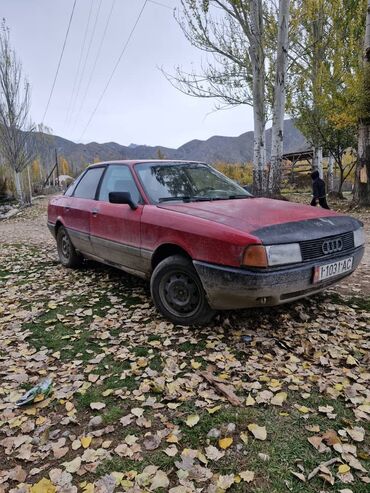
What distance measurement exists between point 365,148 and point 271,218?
10333mm

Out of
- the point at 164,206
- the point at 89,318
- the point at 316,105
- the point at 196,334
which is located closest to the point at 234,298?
the point at 196,334

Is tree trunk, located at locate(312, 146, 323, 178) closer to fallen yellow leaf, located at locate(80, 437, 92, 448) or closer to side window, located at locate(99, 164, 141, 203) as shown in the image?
side window, located at locate(99, 164, 141, 203)

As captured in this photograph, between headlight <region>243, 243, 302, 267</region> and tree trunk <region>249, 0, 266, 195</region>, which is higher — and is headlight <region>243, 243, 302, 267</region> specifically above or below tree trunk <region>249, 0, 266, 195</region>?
below

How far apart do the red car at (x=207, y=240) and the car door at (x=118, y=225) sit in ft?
0.04

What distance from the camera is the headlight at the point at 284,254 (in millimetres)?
2770

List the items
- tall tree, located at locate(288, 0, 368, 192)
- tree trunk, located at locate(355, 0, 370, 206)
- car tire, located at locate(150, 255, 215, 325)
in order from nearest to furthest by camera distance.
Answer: car tire, located at locate(150, 255, 215, 325) → tree trunk, located at locate(355, 0, 370, 206) → tall tree, located at locate(288, 0, 368, 192)

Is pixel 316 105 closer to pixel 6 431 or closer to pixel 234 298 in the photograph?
pixel 234 298

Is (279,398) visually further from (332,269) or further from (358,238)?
(358,238)

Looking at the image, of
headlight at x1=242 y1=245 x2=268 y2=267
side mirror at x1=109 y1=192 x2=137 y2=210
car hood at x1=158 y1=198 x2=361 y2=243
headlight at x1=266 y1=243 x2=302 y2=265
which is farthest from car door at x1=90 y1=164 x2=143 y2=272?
headlight at x1=266 y1=243 x2=302 y2=265

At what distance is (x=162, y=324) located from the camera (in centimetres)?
353

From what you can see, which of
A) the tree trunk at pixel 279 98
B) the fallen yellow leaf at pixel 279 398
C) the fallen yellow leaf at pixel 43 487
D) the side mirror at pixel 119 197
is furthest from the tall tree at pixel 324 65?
the fallen yellow leaf at pixel 43 487

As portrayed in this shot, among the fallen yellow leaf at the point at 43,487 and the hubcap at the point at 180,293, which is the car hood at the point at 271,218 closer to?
the hubcap at the point at 180,293

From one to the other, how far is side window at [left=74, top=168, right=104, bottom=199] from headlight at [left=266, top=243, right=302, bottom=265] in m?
2.89

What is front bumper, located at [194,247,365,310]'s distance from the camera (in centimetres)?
279
